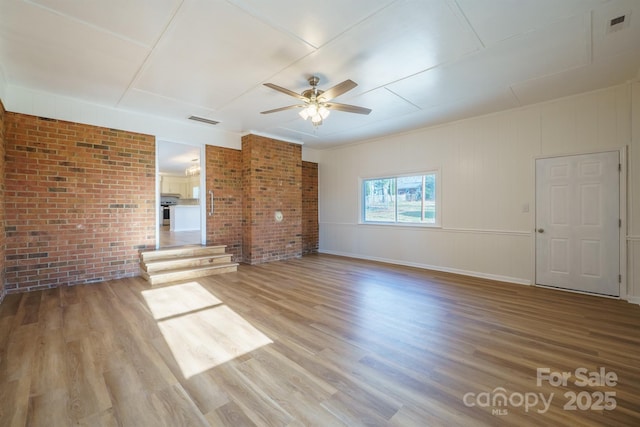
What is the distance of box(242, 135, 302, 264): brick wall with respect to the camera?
5.89 m

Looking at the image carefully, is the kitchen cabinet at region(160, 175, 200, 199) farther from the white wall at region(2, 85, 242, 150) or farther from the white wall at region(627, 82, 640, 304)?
the white wall at region(627, 82, 640, 304)

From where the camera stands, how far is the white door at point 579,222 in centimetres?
367

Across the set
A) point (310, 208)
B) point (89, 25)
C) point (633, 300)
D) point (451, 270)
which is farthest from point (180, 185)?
point (633, 300)

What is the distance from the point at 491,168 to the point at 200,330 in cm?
500

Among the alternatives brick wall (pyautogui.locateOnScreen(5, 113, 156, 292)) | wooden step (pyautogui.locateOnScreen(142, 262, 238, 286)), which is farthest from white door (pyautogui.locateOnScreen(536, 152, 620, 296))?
brick wall (pyautogui.locateOnScreen(5, 113, 156, 292))

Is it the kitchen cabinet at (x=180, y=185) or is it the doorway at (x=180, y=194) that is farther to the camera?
the kitchen cabinet at (x=180, y=185)

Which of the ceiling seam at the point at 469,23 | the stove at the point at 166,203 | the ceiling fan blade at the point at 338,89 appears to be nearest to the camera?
the ceiling seam at the point at 469,23

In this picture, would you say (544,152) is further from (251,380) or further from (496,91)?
(251,380)

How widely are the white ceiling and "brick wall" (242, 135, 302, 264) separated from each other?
182cm

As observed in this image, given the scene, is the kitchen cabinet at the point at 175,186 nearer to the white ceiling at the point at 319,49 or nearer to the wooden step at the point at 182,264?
the wooden step at the point at 182,264

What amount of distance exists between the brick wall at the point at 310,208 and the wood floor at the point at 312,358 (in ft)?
12.3

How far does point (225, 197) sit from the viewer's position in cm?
586

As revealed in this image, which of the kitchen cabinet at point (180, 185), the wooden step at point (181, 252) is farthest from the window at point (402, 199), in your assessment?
the kitchen cabinet at point (180, 185)

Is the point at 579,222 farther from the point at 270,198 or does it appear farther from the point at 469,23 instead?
the point at 270,198
